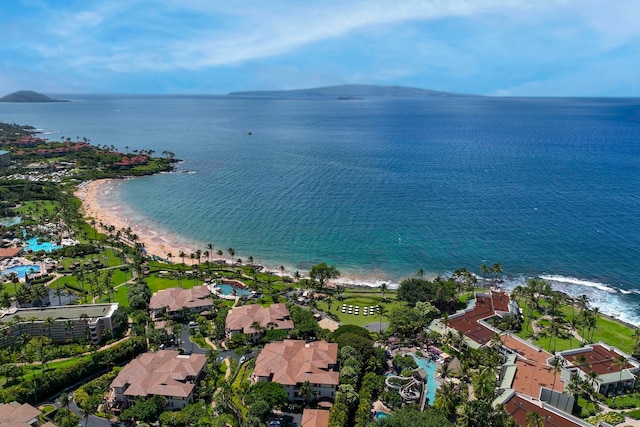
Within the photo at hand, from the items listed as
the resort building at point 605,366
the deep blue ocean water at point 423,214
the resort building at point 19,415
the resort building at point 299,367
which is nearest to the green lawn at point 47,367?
the resort building at point 19,415

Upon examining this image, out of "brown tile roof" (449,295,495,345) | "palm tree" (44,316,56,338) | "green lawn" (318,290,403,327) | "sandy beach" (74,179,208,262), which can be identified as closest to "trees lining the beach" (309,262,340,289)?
"green lawn" (318,290,403,327)

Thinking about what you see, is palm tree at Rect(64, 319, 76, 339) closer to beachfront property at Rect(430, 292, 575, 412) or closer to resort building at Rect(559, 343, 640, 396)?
beachfront property at Rect(430, 292, 575, 412)

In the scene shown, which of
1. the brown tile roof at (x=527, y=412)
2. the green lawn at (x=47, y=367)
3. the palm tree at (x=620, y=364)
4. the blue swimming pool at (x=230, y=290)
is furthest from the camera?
the blue swimming pool at (x=230, y=290)

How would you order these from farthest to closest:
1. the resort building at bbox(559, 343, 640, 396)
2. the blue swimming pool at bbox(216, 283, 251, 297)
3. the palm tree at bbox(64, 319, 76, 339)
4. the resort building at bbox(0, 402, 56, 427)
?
the blue swimming pool at bbox(216, 283, 251, 297) < the palm tree at bbox(64, 319, 76, 339) < the resort building at bbox(559, 343, 640, 396) < the resort building at bbox(0, 402, 56, 427)

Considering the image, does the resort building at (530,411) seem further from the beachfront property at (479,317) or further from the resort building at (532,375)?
the beachfront property at (479,317)

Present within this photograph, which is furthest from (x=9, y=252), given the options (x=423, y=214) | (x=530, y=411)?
(x=530, y=411)

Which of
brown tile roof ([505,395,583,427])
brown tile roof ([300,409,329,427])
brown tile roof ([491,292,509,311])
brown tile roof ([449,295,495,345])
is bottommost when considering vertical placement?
brown tile roof ([300,409,329,427])
